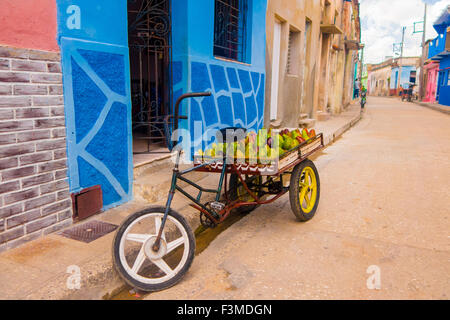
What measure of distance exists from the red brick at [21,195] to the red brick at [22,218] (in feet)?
0.44

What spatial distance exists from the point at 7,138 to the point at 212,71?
3461 mm

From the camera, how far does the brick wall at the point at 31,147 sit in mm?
2869

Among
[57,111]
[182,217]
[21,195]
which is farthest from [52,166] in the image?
[182,217]

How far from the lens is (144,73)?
24.2 ft

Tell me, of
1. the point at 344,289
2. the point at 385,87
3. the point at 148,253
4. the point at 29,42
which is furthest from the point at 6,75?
the point at 385,87

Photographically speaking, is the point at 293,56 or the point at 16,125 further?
the point at 293,56

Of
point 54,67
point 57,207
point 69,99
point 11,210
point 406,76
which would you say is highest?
point 406,76

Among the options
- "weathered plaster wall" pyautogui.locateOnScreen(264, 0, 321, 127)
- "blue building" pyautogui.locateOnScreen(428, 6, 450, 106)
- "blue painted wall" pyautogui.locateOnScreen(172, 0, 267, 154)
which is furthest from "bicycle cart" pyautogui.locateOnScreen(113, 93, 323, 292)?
"blue building" pyautogui.locateOnScreen(428, 6, 450, 106)

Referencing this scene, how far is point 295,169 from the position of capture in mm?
3824

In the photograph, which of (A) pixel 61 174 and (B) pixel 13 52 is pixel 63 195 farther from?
(B) pixel 13 52

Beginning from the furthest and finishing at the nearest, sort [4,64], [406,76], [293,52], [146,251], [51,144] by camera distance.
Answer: [406,76] → [293,52] → [51,144] → [4,64] → [146,251]

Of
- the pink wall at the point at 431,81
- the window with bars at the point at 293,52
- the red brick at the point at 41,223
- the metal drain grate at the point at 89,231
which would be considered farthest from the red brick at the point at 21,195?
the pink wall at the point at 431,81

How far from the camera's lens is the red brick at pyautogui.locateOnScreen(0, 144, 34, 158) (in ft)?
9.35

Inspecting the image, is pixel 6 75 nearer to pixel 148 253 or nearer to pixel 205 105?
pixel 148 253
